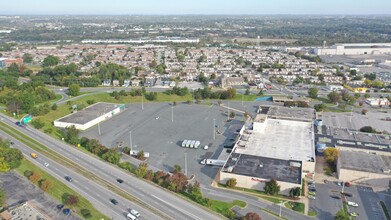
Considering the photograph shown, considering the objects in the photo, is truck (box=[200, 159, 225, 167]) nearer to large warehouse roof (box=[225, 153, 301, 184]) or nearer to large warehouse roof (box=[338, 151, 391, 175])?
large warehouse roof (box=[225, 153, 301, 184])

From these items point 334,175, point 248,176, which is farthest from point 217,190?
Answer: point 334,175

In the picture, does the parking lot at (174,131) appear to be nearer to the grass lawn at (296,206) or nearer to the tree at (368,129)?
the grass lawn at (296,206)

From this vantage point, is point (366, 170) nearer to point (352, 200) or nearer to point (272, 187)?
point (352, 200)

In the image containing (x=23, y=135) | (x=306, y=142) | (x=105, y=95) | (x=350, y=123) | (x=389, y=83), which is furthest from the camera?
(x=389, y=83)

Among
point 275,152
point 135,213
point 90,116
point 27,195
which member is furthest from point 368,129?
point 27,195

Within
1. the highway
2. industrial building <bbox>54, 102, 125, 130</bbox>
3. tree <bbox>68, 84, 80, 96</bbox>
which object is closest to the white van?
the highway

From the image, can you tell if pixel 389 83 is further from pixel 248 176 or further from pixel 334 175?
pixel 248 176
